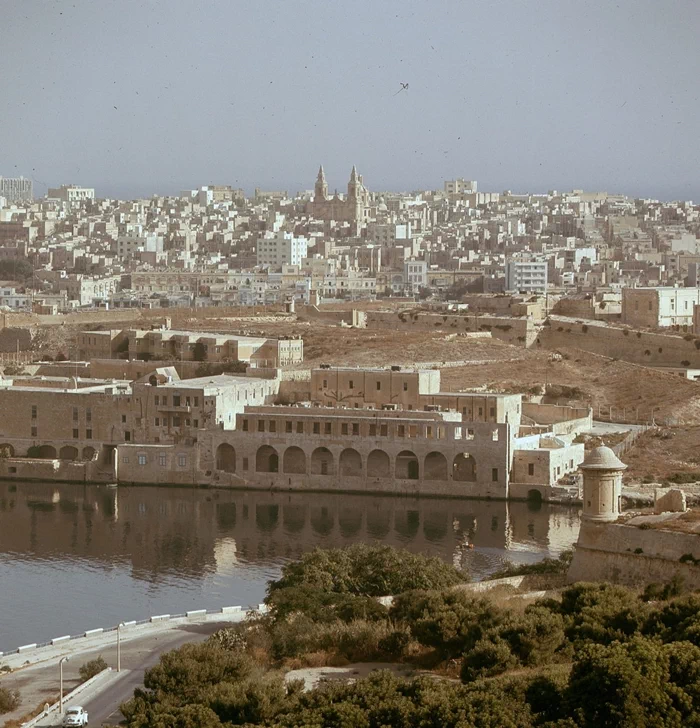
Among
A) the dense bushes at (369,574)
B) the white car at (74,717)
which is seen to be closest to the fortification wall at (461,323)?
the dense bushes at (369,574)

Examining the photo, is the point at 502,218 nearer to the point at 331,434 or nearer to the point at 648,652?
the point at 331,434

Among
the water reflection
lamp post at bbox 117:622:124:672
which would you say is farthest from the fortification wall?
lamp post at bbox 117:622:124:672

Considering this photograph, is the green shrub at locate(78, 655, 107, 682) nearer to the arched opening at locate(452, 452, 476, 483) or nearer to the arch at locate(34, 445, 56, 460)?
the arched opening at locate(452, 452, 476, 483)

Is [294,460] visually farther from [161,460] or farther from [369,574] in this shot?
[369,574]

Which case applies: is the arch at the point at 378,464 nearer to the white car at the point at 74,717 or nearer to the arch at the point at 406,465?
the arch at the point at 406,465

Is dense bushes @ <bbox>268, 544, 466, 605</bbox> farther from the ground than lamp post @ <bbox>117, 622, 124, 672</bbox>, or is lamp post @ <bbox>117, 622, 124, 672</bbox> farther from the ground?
dense bushes @ <bbox>268, 544, 466, 605</bbox>
